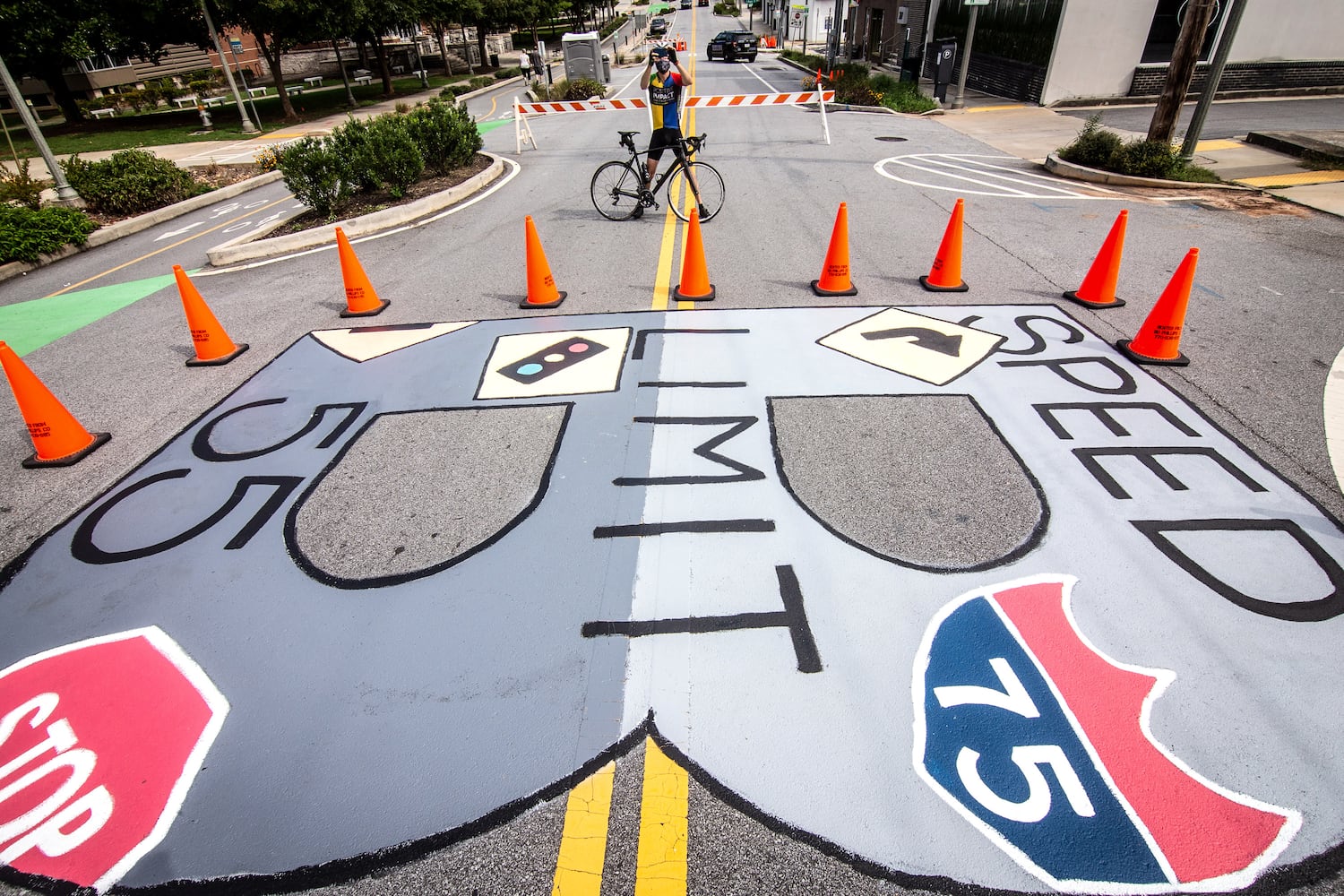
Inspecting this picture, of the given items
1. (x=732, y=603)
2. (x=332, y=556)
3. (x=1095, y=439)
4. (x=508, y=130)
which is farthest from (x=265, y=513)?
(x=508, y=130)

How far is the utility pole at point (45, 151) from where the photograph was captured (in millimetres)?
10672

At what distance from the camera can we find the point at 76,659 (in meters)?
3.02

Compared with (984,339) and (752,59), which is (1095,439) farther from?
(752,59)

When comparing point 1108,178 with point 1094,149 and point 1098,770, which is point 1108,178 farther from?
point 1098,770

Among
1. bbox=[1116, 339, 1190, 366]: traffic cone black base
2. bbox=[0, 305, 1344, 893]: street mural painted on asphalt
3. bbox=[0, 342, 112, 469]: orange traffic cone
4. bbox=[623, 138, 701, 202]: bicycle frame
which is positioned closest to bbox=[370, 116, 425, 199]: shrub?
bbox=[623, 138, 701, 202]: bicycle frame

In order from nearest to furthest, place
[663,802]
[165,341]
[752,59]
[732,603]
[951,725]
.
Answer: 1. [663,802]
2. [951,725]
3. [732,603]
4. [165,341]
5. [752,59]

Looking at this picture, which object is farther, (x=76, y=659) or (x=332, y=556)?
(x=332, y=556)

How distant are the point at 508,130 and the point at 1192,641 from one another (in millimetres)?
20362

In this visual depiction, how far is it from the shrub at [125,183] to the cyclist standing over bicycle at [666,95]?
9.96m

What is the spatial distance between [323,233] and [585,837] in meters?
9.66

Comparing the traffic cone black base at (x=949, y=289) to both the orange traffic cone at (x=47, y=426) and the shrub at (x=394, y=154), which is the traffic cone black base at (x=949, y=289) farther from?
the shrub at (x=394, y=154)

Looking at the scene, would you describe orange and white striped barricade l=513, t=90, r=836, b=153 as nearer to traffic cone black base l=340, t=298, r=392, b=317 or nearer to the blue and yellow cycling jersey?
the blue and yellow cycling jersey

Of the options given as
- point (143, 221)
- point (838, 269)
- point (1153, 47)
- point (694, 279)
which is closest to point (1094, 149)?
point (838, 269)

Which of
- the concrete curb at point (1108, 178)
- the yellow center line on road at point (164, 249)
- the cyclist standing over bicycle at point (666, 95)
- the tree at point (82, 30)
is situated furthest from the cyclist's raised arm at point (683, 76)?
the tree at point (82, 30)
